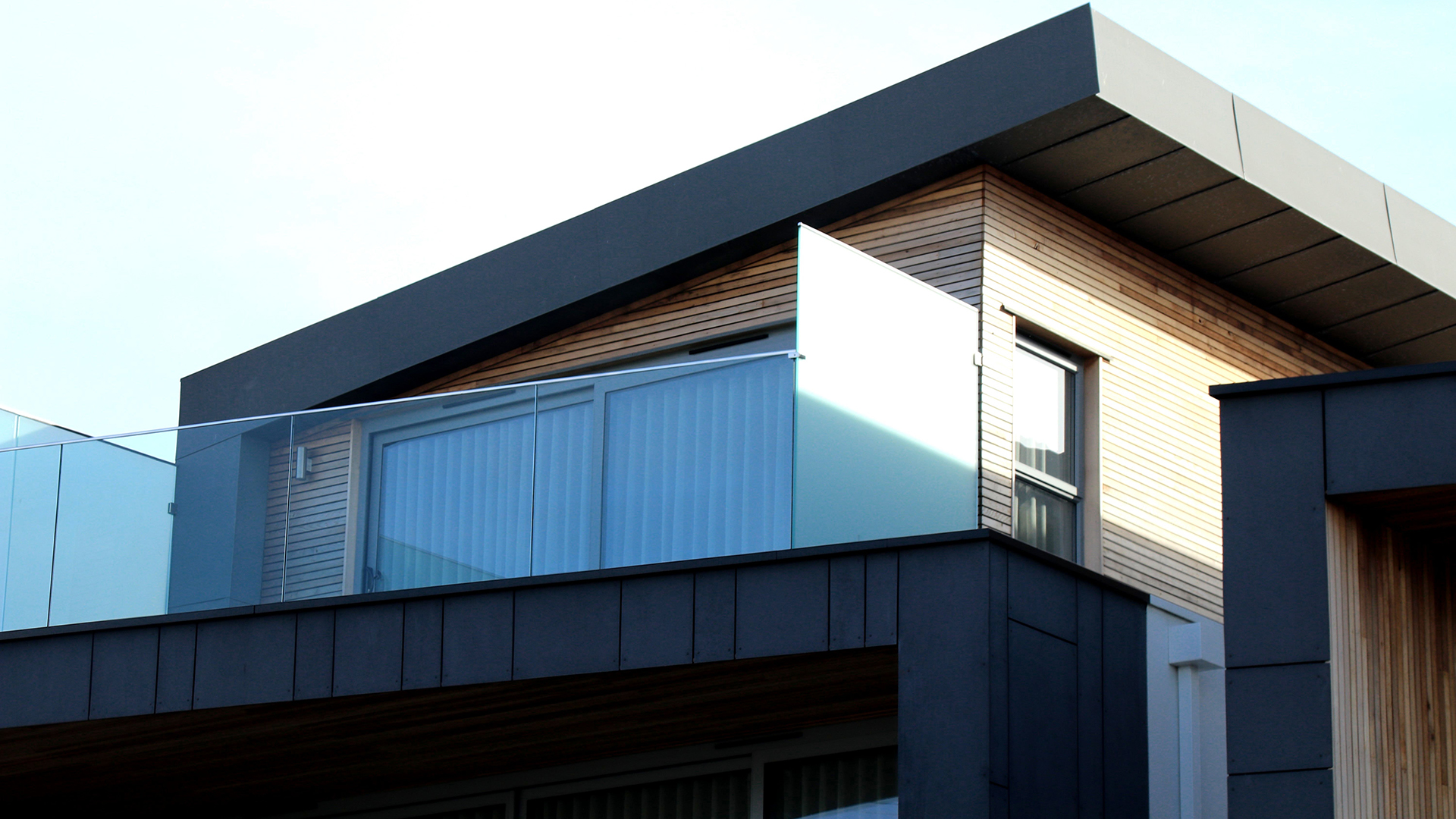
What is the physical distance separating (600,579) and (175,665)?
9.34 ft

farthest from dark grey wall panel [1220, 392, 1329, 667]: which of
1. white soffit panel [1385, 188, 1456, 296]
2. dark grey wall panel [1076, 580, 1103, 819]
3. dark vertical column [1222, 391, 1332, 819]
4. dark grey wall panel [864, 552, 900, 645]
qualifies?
white soffit panel [1385, 188, 1456, 296]

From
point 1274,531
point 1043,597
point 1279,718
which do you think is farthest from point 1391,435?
point 1043,597

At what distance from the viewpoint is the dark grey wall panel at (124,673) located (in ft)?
34.2

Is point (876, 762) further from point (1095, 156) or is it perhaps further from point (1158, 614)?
point (1095, 156)

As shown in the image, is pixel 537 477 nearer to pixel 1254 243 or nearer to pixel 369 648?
pixel 369 648

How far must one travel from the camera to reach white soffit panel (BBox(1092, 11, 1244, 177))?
37.1 feet

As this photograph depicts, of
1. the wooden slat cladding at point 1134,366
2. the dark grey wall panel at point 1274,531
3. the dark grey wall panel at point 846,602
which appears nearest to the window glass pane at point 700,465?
the dark grey wall panel at point 846,602

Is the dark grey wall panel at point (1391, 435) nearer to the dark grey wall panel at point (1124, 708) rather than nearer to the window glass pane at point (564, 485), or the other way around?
the dark grey wall panel at point (1124, 708)

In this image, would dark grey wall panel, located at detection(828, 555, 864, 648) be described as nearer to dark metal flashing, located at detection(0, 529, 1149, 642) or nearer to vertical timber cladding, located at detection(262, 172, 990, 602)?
dark metal flashing, located at detection(0, 529, 1149, 642)

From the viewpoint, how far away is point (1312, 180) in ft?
41.2

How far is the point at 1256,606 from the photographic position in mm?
7414

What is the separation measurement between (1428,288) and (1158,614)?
518cm

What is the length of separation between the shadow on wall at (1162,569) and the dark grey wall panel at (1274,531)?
179 inches

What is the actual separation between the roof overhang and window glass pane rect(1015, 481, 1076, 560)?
7.17 ft
